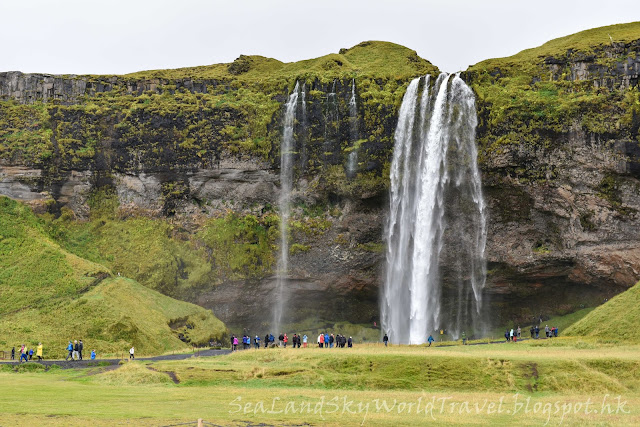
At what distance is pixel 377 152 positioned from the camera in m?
75.5

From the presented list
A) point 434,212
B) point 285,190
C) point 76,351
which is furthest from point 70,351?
point 434,212

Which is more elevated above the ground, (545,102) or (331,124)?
(545,102)

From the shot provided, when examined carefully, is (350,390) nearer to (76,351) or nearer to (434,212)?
(76,351)

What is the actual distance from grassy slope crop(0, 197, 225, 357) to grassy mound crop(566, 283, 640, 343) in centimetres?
3193

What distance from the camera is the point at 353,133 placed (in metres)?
76.7

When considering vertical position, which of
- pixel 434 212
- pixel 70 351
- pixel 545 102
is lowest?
pixel 70 351

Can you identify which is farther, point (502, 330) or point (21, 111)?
point (21, 111)

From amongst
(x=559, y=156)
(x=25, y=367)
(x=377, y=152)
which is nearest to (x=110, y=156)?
(x=377, y=152)

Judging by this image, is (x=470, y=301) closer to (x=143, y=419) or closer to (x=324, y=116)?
(x=324, y=116)

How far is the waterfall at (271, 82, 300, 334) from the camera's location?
255ft

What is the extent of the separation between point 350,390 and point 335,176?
4137 centimetres

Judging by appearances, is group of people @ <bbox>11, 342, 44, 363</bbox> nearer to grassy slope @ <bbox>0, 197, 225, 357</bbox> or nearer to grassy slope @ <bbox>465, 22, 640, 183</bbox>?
grassy slope @ <bbox>0, 197, 225, 357</bbox>

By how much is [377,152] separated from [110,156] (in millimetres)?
29204

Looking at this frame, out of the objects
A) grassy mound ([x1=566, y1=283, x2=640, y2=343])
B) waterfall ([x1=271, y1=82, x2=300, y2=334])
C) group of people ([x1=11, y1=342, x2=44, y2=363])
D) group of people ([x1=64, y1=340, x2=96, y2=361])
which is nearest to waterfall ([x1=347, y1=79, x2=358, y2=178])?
waterfall ([x1=271, y1=82, x2=300, y2=334])
